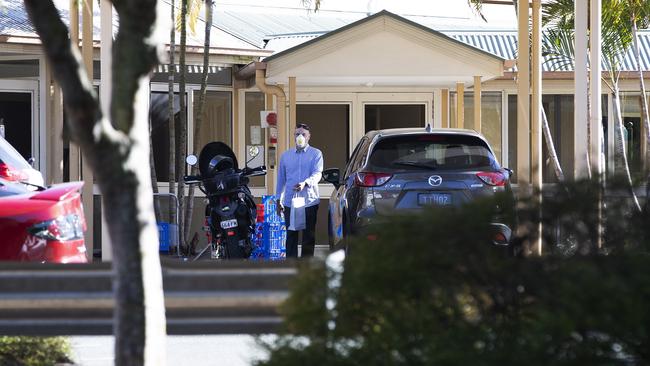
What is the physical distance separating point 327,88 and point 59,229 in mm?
12882

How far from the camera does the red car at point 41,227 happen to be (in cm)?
817

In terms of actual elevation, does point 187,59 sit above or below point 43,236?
above

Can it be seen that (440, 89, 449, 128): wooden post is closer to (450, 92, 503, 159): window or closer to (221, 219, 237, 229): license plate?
(450, 92, 503, 159): window

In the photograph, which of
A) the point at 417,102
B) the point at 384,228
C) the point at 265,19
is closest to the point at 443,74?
the point at 417,102

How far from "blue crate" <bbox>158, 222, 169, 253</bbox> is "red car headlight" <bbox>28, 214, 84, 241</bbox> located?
8781mm

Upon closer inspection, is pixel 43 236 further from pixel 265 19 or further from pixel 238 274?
pixel 265 19

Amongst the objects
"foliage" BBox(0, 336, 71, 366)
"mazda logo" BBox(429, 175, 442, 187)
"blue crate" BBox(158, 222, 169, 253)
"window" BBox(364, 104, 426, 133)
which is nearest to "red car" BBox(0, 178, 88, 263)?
"foliage" BBox(0, 336, 71, 366)

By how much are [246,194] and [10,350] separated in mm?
6453

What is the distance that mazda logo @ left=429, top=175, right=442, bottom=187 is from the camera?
39.8ft

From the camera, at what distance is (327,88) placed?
68.7 ft

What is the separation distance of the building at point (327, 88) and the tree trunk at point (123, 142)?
11379 mm

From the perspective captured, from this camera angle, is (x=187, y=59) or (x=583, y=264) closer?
(x=583, y=264)

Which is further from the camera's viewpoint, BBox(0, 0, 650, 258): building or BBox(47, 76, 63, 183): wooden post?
BBox(0, 0, 650, 258): building

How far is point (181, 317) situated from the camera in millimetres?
6422
